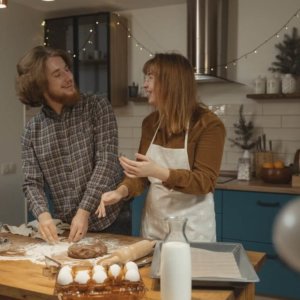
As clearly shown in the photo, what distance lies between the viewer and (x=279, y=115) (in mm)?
3322

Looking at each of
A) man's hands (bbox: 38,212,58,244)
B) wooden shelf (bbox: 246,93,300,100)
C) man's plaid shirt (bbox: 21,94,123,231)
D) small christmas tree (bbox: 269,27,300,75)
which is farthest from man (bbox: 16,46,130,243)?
small christmas tree (bbox: 269,27,300,75)

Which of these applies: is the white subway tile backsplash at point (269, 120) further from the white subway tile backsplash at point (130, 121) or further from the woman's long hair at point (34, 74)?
the woman's long hair at point (34, 74)

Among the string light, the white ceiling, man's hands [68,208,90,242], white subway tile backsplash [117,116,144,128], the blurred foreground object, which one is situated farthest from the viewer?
white subway tile backsplash [117,116,144,128]

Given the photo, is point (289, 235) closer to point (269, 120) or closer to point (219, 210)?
point (219, 210)

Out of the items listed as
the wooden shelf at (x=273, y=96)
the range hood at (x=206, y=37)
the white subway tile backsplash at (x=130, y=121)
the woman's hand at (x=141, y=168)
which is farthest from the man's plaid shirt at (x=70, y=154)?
the white subway tile backsplash at (x=130, y=121)

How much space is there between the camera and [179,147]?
1691 mm

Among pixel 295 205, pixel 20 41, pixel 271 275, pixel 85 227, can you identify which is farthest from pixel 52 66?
pixel 20 41

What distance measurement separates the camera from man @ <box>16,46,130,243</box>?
5.62 ft

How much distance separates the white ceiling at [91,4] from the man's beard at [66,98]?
207 centimetres

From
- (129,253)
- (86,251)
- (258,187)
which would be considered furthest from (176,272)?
(258,187)

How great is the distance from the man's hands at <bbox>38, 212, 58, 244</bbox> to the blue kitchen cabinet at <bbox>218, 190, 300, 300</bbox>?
163 cm

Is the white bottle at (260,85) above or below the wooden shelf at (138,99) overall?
above

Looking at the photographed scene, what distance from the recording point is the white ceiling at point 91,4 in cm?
358

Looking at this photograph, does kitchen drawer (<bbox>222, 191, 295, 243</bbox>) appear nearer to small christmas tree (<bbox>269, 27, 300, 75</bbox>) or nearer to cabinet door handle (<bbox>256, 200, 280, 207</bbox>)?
cabinet door handle (<bbox>256, 200, 280, 207</bbox>)
